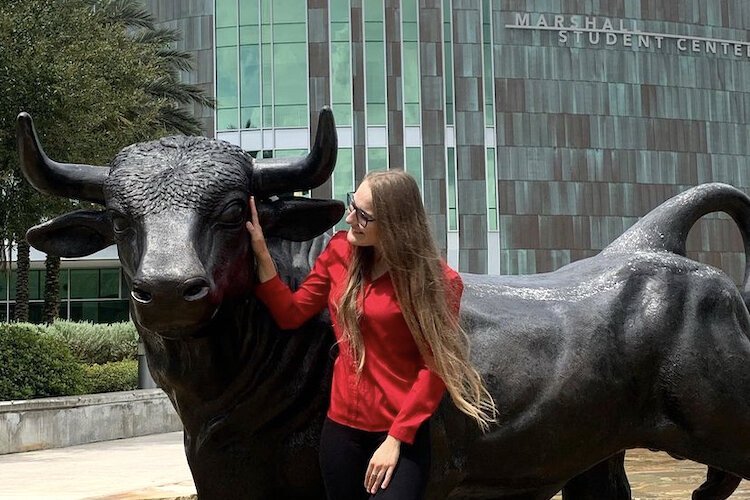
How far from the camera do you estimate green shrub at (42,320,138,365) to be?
1931 cm

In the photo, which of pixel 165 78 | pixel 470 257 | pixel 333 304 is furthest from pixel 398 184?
pixel 470 257

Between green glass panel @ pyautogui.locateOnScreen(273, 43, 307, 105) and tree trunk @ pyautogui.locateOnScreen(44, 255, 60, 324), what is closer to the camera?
tree trunk @ pyautogui.locateOnScreen(44, 255, 60, 324)

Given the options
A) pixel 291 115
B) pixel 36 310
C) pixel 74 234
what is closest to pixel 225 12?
pixel 291 115

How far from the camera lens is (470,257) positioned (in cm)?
4012

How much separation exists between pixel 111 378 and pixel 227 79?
87.2 feet

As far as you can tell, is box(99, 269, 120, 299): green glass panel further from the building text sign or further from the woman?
the woman

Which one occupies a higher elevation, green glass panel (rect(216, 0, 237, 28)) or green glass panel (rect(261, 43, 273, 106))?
green glass panel (rect(216, 0, 237, 28))

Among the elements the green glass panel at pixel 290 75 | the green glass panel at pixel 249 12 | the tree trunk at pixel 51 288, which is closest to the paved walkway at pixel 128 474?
the tree trunk at pixel 51 288

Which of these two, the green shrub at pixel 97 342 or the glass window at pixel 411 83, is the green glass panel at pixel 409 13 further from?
the green shrub at pixel 97 342

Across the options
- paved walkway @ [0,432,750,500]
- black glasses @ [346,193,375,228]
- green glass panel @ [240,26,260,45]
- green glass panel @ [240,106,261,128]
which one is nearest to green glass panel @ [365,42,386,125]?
green glass panel @ [240,106,261,128]

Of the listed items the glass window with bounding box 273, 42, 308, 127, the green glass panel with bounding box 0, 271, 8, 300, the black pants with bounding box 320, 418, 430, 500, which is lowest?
the black pants with bounding box 320, 418, 430, 500

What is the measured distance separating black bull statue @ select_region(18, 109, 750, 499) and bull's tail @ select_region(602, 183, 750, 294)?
0.12 meters

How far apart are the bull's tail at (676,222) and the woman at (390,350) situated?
144 cm

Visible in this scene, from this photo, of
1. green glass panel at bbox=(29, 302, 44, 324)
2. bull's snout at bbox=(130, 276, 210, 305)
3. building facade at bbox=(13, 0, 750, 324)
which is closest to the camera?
bull's snout at bbox=(130, 276, 210, 305)
